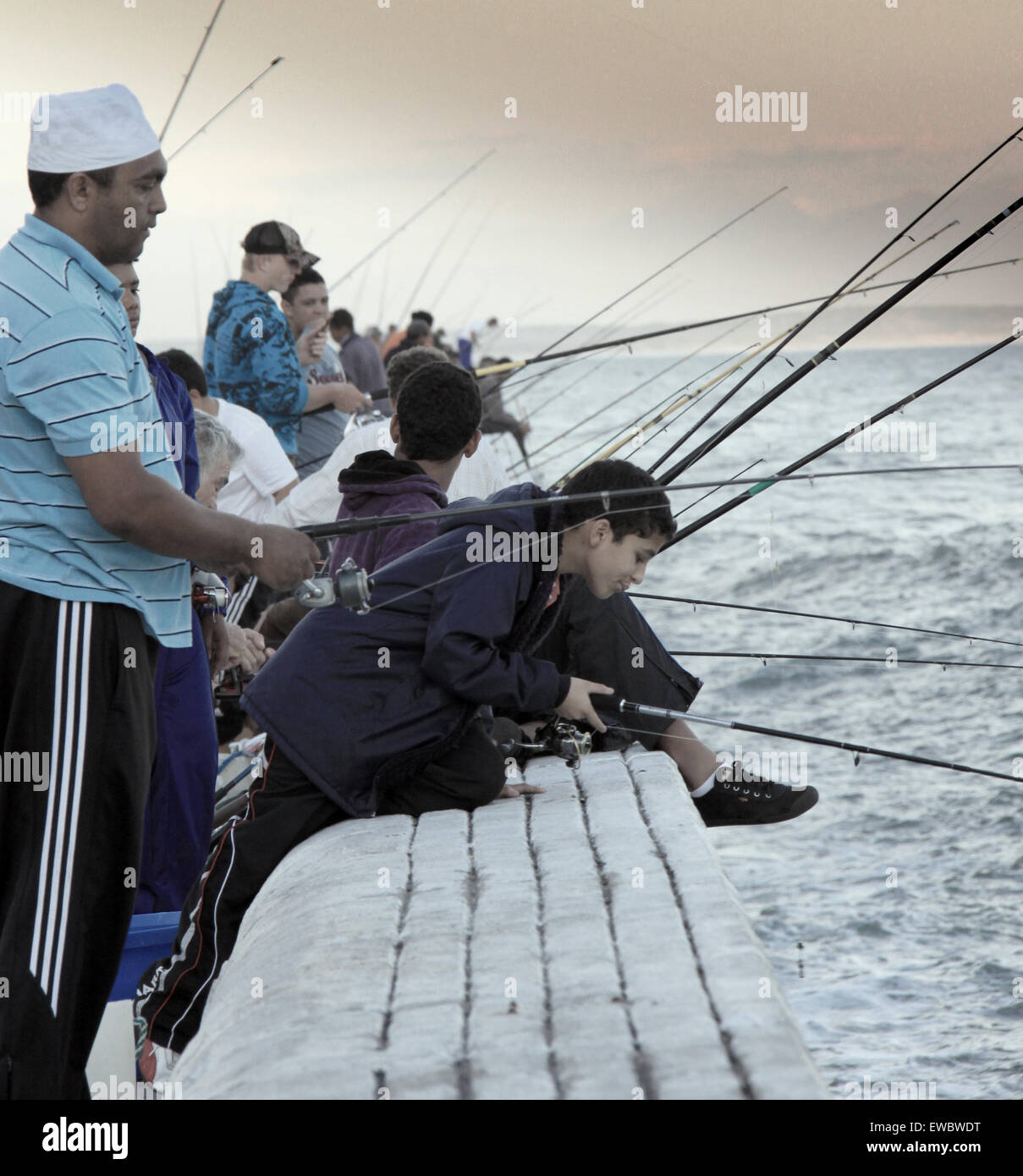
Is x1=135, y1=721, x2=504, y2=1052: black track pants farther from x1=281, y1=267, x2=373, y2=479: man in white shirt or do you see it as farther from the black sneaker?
x1=281, y1=267, x2=373, y2=479: man in white shirt

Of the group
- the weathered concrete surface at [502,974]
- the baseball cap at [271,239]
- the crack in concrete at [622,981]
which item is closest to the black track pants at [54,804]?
the weathered concrete surface at [502,974]

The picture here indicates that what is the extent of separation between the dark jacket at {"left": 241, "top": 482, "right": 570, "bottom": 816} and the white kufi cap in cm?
103

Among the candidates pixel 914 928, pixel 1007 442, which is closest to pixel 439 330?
pixel 914 928

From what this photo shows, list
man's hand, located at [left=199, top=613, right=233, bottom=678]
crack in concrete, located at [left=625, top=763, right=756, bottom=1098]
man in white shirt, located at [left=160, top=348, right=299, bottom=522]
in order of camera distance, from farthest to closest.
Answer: man in white shirt, located at [left=160, top=348, right=299, bottom=522] → man's hand, located at [left=199, top=613, right=233, bottom=678] → crack in concrete, located at [left=625, top=763, right=756, bottom=1098]

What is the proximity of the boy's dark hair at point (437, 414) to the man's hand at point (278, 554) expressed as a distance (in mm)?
1589

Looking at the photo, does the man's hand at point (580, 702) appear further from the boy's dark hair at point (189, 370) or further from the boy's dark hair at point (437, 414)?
the boy's dark hair at point (189, 370)

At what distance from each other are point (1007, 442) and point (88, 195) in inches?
1146

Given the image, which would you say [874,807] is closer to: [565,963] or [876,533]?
[565,963]

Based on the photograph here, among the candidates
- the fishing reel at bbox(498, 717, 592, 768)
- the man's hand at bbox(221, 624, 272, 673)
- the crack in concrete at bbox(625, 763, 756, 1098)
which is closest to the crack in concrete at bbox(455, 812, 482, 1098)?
the crack in concrete at bbox(625, 763, 756, 1098)

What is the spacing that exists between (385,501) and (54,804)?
1.50m

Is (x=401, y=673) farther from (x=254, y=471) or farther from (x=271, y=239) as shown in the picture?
(x=271, y=239)

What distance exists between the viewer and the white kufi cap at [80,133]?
7.45ft

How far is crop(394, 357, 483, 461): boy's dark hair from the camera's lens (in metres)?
3.83

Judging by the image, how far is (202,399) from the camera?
4699mm
